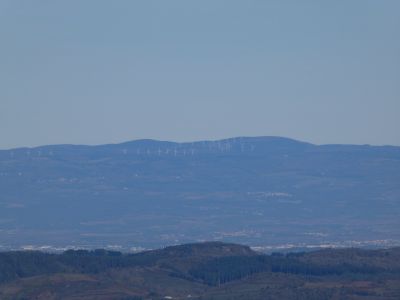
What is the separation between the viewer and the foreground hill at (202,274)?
4498 inches

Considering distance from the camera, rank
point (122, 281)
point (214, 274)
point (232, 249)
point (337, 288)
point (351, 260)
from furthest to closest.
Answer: point (232, 249)
point (351, 260)
point (214, 274)
point (122, 281)
point (337, 288)

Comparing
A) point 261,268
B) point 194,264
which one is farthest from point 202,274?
point 261,268

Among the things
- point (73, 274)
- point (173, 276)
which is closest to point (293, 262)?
point (173, 276)

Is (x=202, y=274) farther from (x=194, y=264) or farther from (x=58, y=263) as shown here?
(x=58, y=263)

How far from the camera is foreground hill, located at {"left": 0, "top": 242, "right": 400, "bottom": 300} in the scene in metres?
114

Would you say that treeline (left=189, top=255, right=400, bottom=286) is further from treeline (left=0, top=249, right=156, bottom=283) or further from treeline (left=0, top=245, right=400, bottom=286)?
treeline (left=0, top=249, right=156, bottom=283)

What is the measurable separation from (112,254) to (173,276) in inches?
749

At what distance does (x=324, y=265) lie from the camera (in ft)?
458

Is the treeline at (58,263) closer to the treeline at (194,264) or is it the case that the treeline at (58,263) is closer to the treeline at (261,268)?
the treeline at (194,264)

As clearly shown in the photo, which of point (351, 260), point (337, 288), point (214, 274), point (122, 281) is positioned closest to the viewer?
point (337, 288)

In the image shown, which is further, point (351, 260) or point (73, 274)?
point (351, 260)

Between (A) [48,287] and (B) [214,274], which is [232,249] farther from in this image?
(A) [48,287]

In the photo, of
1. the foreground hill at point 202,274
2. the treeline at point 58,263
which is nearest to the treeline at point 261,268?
the foreground hill at point 202,274

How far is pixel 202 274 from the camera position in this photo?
440 feet
